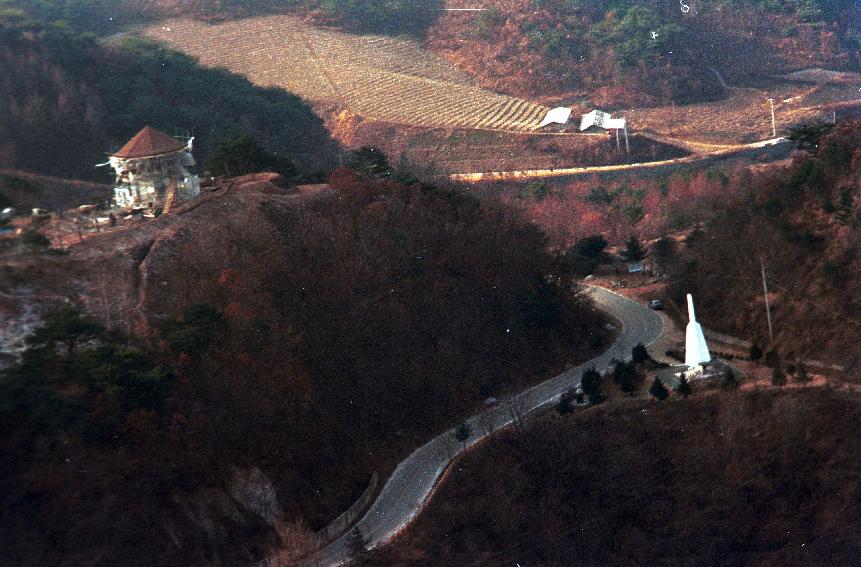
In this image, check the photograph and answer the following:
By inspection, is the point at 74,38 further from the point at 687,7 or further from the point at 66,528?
the point at 687,7

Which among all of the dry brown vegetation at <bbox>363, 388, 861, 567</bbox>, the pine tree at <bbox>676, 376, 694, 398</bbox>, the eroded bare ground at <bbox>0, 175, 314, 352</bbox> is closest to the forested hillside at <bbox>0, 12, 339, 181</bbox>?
the eroded bare ground at <bbox>0, 175, 314, 352</bbox>

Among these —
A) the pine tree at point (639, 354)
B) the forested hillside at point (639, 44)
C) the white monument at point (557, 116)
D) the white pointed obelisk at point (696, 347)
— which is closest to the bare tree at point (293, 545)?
the white pointed obelisk at point (696, 347)

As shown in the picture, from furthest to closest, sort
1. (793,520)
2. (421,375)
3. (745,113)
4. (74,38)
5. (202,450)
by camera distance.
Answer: (745,113) < (74,38) < (421,375) < (793,520) < (202,450)

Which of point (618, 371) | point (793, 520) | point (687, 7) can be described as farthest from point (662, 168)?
point (793, 520)

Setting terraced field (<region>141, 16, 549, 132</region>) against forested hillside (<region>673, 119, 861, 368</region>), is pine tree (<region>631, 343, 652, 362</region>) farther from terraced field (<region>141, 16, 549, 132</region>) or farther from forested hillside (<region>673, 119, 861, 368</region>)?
terraced field (<region>141, 16, 549, 132</region>)

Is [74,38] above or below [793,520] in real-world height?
above

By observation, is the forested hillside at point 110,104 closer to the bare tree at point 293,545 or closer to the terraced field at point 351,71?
the terraced field at point 351,71
